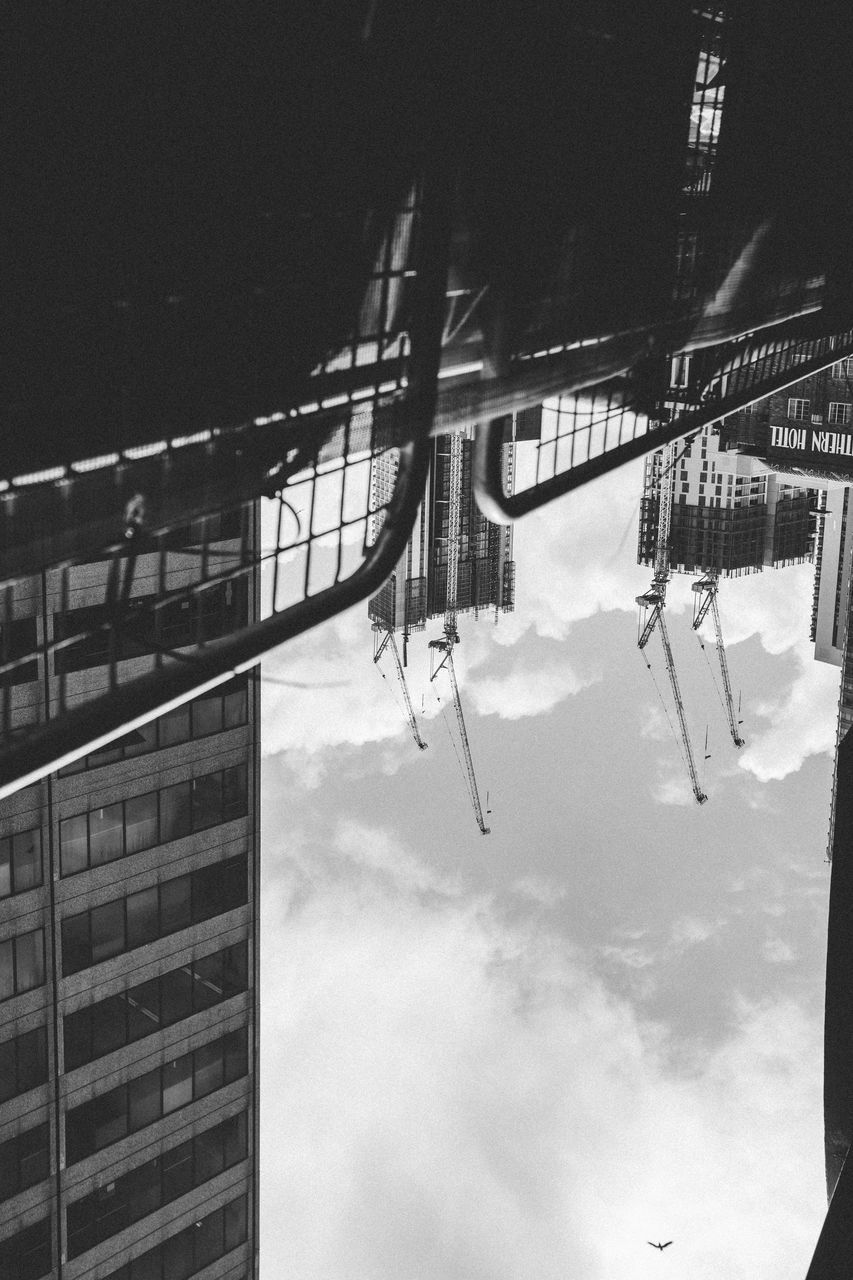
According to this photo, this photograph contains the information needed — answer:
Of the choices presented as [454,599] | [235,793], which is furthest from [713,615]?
[235,793]

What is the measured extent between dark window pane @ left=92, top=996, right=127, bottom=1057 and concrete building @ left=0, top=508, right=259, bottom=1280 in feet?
0.17

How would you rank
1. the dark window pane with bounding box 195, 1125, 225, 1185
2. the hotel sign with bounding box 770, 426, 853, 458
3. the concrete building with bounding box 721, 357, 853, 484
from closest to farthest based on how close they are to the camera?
the dark window pane with bounding box 195, 1125, 225, 1185 < the concrete building with bounding box 721, 357, 853, 484 < the hotel sign with bounding box 770, 426, 853, 458

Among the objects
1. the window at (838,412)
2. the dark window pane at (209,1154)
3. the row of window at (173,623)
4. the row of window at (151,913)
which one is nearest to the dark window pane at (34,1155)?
the row of window at (151,913)

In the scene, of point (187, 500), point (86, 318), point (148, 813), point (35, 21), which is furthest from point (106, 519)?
point (148, 813)

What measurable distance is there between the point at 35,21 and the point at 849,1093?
19.9 metres

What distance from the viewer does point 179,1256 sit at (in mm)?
34062

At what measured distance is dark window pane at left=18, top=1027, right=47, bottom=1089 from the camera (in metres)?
29.2

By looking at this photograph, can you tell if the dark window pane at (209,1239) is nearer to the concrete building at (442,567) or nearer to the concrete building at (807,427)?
the concrete building at (807,427)

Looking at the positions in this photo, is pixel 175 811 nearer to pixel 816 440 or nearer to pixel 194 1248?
pixel 194 1248

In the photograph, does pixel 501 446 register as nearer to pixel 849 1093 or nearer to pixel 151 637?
pixel 849 1093

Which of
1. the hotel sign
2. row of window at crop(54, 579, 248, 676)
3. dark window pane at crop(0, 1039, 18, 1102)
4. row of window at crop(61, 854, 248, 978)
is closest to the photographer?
row of window at crop(54, 579, 248, 676)

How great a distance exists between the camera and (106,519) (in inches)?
314

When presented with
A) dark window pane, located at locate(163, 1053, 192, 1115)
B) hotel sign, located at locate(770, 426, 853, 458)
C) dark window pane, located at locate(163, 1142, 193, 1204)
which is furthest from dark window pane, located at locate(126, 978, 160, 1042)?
hotel sign, located at locate(770, 426, 853, 458)

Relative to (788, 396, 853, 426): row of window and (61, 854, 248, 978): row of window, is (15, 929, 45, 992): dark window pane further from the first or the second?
(788, 396, 853, 426): row of window
